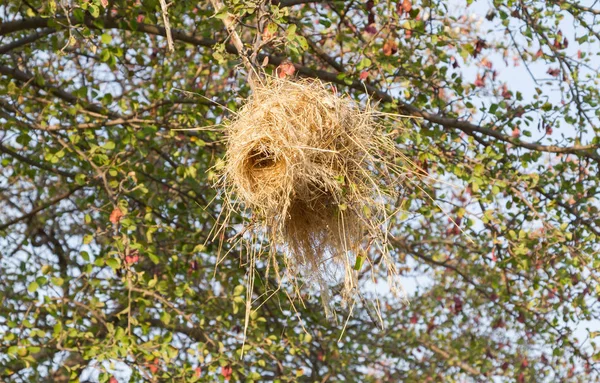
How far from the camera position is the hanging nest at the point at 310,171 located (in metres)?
2.76

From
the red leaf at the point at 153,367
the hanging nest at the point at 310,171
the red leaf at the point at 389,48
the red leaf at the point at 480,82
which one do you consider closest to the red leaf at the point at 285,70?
the hanging nest at the point at 310,171

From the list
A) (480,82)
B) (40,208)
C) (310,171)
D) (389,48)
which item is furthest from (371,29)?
(310,171)

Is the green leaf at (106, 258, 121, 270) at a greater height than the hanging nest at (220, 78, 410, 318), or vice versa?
the green leaf at (106, 258, 121, 270)

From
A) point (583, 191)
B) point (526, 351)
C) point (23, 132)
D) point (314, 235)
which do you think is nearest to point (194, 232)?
point (23, 132)

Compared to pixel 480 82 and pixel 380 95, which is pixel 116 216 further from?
pixel 480 82

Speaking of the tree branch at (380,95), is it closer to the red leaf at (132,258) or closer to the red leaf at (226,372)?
the red leaf at (132,258)

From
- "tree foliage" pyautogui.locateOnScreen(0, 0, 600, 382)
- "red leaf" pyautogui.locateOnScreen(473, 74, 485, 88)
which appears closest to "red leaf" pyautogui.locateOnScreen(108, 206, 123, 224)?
"tree foliage" pyautogui.locateOnScreen(0, 0, 600, 382)

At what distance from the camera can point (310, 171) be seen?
2.72 meters

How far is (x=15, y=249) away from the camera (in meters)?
6.80

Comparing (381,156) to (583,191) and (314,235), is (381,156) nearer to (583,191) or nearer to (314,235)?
(314,235)

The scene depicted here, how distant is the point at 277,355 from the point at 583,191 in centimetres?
212

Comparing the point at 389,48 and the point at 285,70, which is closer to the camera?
the point at 285,70

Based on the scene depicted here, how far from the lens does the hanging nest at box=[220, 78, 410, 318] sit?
2.76 m

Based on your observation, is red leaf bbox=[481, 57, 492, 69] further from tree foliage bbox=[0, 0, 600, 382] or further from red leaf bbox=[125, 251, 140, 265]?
red leaf bbox=[125, 251, 140, 265]
